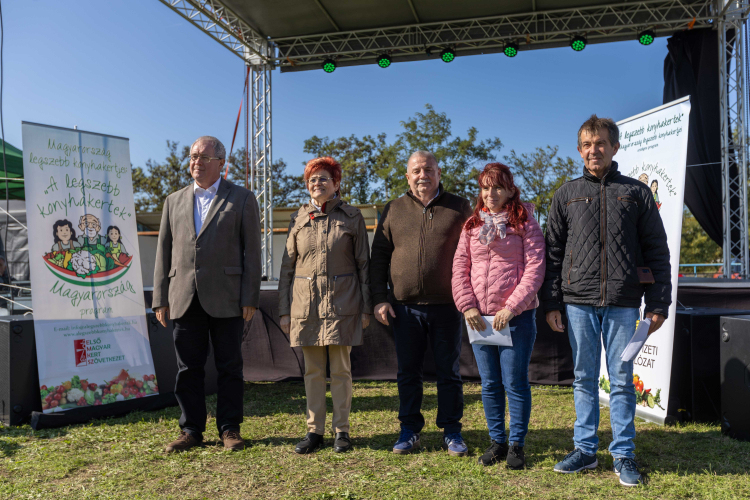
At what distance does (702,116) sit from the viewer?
7383mm

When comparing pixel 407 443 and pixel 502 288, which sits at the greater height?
pixel 502 288

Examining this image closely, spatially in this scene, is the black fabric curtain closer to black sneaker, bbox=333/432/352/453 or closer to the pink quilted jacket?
the pink quilted jacket

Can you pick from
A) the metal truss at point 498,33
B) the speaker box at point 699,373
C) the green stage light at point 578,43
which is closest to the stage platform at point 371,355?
the speaker box at point 699,373

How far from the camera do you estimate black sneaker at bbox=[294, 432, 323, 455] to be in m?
2.64

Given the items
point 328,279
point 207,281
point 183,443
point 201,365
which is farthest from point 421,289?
point 183,443

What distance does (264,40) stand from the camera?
774 cm

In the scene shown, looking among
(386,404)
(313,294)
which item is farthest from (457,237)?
(386,404)

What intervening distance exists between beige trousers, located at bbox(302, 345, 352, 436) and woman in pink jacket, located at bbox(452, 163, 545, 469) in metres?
0.74

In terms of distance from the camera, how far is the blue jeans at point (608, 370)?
2230 millimetres

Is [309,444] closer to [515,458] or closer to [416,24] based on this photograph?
[515,458]

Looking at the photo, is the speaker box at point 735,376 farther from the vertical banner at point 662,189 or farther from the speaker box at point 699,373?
the vertical banner at point 662,189

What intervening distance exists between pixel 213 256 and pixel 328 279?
2.06ft

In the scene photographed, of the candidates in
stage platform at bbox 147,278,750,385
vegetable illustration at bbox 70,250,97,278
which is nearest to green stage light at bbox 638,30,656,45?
stage platform at bbox 147,278,750,385

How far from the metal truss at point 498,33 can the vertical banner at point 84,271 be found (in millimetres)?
4836
